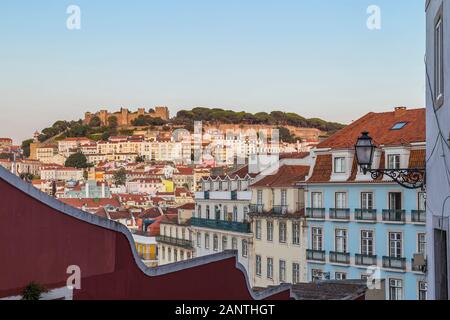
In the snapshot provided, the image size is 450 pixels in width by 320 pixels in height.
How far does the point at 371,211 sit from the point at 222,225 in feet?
40.6

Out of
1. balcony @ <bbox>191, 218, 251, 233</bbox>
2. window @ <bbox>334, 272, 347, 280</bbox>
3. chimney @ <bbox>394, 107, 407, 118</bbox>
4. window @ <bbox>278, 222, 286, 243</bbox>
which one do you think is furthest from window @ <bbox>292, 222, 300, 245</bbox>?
chimney @ <bbox>394, 107, 407, 118</bbox>

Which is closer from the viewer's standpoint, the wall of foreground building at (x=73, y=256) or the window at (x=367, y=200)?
the wall of foreground building at (x=73, y=256)

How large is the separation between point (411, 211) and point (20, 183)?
72.8ft

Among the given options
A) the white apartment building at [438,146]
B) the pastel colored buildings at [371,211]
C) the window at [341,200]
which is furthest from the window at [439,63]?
the window at [341,200]

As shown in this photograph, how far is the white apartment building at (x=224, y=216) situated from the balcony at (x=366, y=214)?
8.08 m

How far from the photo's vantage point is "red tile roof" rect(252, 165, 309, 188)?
1365 inches

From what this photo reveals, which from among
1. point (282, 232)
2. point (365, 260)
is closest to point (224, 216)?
point (282, 232)

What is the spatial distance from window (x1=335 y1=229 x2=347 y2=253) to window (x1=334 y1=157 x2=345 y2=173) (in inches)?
93.5

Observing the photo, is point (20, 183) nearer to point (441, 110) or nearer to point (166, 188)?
point (441, 110)

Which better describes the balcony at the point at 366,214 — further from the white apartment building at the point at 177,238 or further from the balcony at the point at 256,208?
the white apartment building at the point at 177,238

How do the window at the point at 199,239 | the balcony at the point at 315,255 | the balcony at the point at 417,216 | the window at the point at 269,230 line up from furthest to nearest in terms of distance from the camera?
the window at the point at 199,239
the window at the point at 269,230
the balcony at the point at 315,255
the balcony at the point at 417,216

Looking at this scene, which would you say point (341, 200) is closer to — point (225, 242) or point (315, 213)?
point (315, 213)

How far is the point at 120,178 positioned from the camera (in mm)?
177125

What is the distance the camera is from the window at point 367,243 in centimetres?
2933
